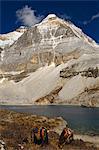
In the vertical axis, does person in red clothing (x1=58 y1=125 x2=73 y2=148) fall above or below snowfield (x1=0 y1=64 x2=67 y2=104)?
below

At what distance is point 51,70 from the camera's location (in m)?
155

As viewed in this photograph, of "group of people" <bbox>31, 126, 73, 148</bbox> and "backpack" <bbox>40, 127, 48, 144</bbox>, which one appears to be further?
"group of people" <bbox>31, 126, 73, 148</bbox>

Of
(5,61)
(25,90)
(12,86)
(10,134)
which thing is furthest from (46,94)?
(10,134)

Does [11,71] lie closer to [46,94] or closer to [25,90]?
[25,90]

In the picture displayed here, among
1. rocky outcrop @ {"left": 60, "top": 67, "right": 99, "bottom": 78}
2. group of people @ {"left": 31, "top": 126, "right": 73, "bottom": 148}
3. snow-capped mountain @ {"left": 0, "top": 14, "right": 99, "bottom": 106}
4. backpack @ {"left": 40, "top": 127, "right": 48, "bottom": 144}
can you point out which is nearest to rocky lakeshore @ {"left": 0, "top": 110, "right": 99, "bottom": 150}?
group of people @ {"left": 31, "top": 126, "right": 73, "bottom": 148}

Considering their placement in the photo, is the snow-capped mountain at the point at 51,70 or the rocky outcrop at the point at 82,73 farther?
the rocky outcrop at the point at 82,73

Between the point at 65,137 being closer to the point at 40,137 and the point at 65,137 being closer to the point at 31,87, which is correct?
the point at 40,137

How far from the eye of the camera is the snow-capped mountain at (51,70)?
11881 centimetres

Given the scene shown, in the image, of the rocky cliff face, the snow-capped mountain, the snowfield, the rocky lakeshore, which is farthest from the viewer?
the rocky cliff face

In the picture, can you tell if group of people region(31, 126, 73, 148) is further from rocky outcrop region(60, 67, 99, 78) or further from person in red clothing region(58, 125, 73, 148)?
rocky outcrop region(60, 67, 99, 78)

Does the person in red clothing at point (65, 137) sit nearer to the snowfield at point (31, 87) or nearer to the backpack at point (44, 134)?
the backpack at point (44, 134)

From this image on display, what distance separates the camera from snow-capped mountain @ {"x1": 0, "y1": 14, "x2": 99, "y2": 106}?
119 metres

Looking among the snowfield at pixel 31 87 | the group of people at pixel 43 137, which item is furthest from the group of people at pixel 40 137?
the snowfield at pixel 31 87

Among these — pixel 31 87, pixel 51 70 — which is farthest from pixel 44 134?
pixel 51 70
